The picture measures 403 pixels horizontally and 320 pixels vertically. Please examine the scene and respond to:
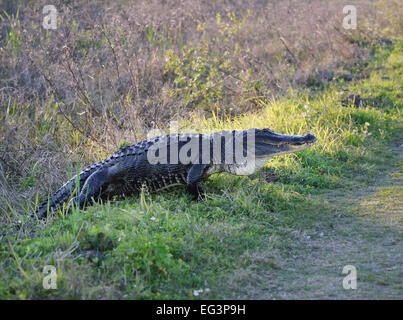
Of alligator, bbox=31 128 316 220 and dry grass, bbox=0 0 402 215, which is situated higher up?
dry grass, bbox=0 0 402 215

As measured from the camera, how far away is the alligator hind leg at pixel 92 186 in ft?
15.3

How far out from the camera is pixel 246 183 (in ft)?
16.2

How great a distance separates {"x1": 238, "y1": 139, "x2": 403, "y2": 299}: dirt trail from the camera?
3262 millimetres

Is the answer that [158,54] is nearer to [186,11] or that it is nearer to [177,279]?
[186,11]

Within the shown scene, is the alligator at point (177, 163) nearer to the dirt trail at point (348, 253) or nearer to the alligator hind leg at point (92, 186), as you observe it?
the alligator hind leg at point (92, 186)

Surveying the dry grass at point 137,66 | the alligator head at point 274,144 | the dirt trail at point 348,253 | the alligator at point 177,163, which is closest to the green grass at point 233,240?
the dirt trail at point 348,253

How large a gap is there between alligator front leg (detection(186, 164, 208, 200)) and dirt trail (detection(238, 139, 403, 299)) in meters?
1.20

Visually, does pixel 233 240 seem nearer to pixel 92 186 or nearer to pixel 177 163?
pixel 177 163

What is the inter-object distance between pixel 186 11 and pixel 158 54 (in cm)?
202

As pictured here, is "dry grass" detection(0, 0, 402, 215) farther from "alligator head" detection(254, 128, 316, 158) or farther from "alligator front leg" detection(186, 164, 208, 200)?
"alligator head" detection(254, 128, 316, 158)

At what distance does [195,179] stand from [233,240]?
40.0 inches

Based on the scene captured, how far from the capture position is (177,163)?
15.9 ft

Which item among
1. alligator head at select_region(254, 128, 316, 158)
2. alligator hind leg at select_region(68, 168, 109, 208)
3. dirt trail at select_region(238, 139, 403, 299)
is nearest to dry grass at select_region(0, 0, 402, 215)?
alligator hind leg at select_region(68, 168, 109, 208)

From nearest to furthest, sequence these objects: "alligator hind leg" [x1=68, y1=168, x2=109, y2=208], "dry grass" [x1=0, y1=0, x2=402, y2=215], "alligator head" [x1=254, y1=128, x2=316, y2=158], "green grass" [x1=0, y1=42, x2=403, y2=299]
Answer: "green grass" [x1=0, y1=42, x2=403, y2=299] → "alligator hind leg" [x1=68, y1=168, x2=109, y2=208] → "alligator head" [x1=254, y1=128, x2=316, y2=158] → "dry grass" [x1=0, y1=0, x2=402, y2=215]
